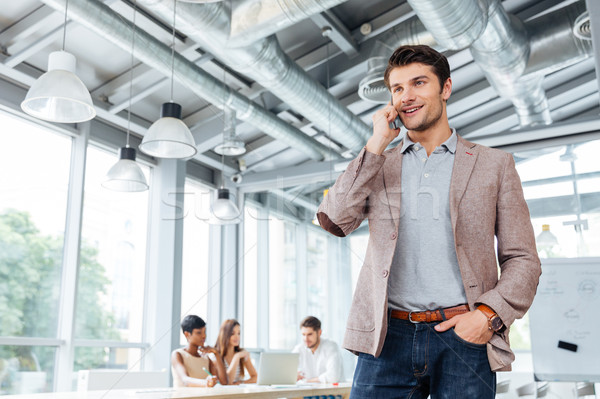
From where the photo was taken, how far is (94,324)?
15.2 feet

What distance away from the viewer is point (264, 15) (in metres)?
3.03

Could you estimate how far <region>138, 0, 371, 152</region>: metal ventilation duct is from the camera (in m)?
3.00

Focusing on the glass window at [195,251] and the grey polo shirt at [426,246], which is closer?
the grey polo shirt at [426,246]

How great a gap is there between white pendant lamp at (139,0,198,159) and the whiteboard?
2.59 m

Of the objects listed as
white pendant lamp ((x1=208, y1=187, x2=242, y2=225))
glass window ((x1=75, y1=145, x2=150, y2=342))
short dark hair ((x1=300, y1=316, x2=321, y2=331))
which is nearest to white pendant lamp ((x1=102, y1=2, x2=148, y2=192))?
white pendant lamp ((x1=208, y1=187, x2=242, y2=225))

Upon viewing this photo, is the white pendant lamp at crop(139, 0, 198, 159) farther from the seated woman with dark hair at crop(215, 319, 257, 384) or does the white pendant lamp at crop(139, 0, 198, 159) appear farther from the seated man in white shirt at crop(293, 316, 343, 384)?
the seated man in white shirt at crop(293, 316, 343, 384)

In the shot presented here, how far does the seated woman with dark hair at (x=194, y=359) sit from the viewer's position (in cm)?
395

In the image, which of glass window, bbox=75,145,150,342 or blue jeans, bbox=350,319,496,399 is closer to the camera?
blue jeans, bbox=350,319,496,399

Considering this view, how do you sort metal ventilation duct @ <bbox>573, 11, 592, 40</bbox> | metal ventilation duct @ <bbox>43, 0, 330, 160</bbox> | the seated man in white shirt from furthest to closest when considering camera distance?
the seated man in white shirt
metal ventilation duct @ <bbox>573, 11, 592, 40</bbox>
metal ventilation duct @ <bbox>43, 0, 330, 160</bbox>

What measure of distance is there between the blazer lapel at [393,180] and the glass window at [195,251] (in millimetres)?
4428

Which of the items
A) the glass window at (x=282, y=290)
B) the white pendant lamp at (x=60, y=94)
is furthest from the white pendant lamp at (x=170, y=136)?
the glass window at (x=282, y=290)

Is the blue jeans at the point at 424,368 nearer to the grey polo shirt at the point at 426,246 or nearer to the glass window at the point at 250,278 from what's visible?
the grey polo shirt at the point at 426,246

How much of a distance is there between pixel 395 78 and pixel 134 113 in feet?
14.1

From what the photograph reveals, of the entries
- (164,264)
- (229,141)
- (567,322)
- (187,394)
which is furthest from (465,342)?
(164,264)
